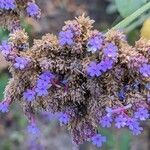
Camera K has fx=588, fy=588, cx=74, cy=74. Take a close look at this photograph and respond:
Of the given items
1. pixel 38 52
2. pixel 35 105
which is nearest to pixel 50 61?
pixel 38 52

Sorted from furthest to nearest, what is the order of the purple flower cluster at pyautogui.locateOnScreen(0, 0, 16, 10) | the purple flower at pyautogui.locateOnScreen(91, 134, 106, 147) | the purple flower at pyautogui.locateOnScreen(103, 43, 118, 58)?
the purple flower cluster at pyautogui.locateOnScreen(0, 0, 16, 10)
the purple flower at pyautogui.locateOnScreen(91, 134, 106, 147)
the purple flower at pyautogui.locateOnScreen(103, 43, 118, 58)

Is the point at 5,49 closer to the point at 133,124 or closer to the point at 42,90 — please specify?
the point at 42,90

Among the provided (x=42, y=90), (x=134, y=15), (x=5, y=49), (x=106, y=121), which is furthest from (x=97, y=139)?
(x=134, y=15)

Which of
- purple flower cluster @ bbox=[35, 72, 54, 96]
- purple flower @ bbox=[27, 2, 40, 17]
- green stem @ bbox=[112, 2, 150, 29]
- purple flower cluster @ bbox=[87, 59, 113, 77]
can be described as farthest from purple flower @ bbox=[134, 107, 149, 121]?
purple flower @ bbox=[27, 2, 40, 17]

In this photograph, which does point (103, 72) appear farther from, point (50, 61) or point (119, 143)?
point (119, 143)

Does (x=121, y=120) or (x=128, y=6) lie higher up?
(x=128, y=6)

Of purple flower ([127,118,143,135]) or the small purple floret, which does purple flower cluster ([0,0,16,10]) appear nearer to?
the small purple floret

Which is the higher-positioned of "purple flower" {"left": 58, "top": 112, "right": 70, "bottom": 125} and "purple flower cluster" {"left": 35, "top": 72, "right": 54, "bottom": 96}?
"purple flower cluster" {"left": 35, "top": 72, "right": 54, "bottom": 96}
